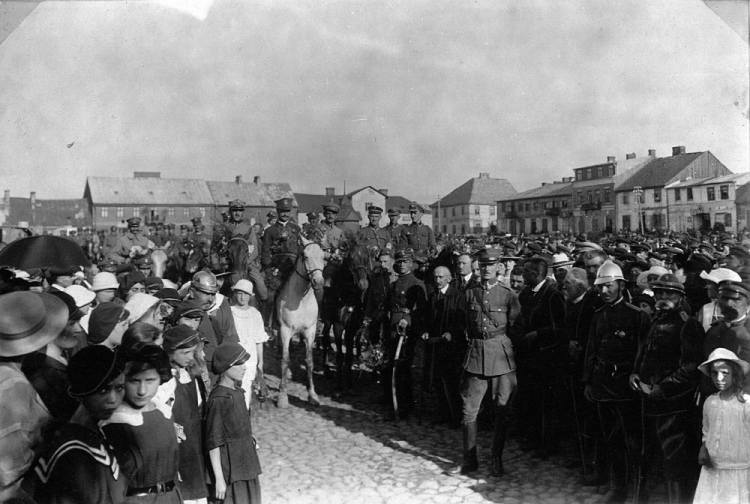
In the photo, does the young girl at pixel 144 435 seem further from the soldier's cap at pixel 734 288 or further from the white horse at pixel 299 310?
the white horse at pixel 299 310

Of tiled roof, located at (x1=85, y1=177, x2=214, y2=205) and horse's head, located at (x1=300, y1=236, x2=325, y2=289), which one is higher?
tiled roof, located at (x1=85, y1=177, x2=214, y2=205)

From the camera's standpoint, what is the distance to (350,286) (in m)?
9.29

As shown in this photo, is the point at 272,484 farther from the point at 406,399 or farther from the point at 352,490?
the point at 406,399

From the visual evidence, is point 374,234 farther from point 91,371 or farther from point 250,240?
point 91,371

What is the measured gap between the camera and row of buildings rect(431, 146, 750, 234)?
46188 millimetres

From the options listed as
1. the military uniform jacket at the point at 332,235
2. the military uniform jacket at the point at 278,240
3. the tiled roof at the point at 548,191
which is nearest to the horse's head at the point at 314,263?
the military uniform jacket at the point at 278,240

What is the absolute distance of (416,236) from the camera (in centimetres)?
1151

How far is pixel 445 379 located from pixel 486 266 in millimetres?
2022

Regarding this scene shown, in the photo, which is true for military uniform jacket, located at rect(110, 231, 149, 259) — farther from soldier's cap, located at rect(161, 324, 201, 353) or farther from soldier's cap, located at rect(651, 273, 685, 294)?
soldier's cap, located at rect(651, 273, 685, 294)

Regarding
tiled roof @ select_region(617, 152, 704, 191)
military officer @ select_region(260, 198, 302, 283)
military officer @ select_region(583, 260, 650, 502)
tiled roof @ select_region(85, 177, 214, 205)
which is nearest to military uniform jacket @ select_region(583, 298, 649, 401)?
military officer @ select_region(583, 260, 650, 502)

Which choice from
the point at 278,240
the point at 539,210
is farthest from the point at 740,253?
the point at 539,210

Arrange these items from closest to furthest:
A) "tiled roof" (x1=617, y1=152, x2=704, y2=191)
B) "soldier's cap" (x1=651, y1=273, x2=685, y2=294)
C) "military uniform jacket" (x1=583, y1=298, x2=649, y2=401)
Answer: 1. "soldier's cap" (x1=651, y1=273, x2=685, y2=294)
2. "military uniform jacket" (x1=583, y1=298, x2=649, y2=401)
3. "tiled roof" (x1=617, y1=152, x2=704, y2=191)

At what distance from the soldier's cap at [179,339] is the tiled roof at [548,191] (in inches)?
2886

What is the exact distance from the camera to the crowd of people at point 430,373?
2.67 metres
